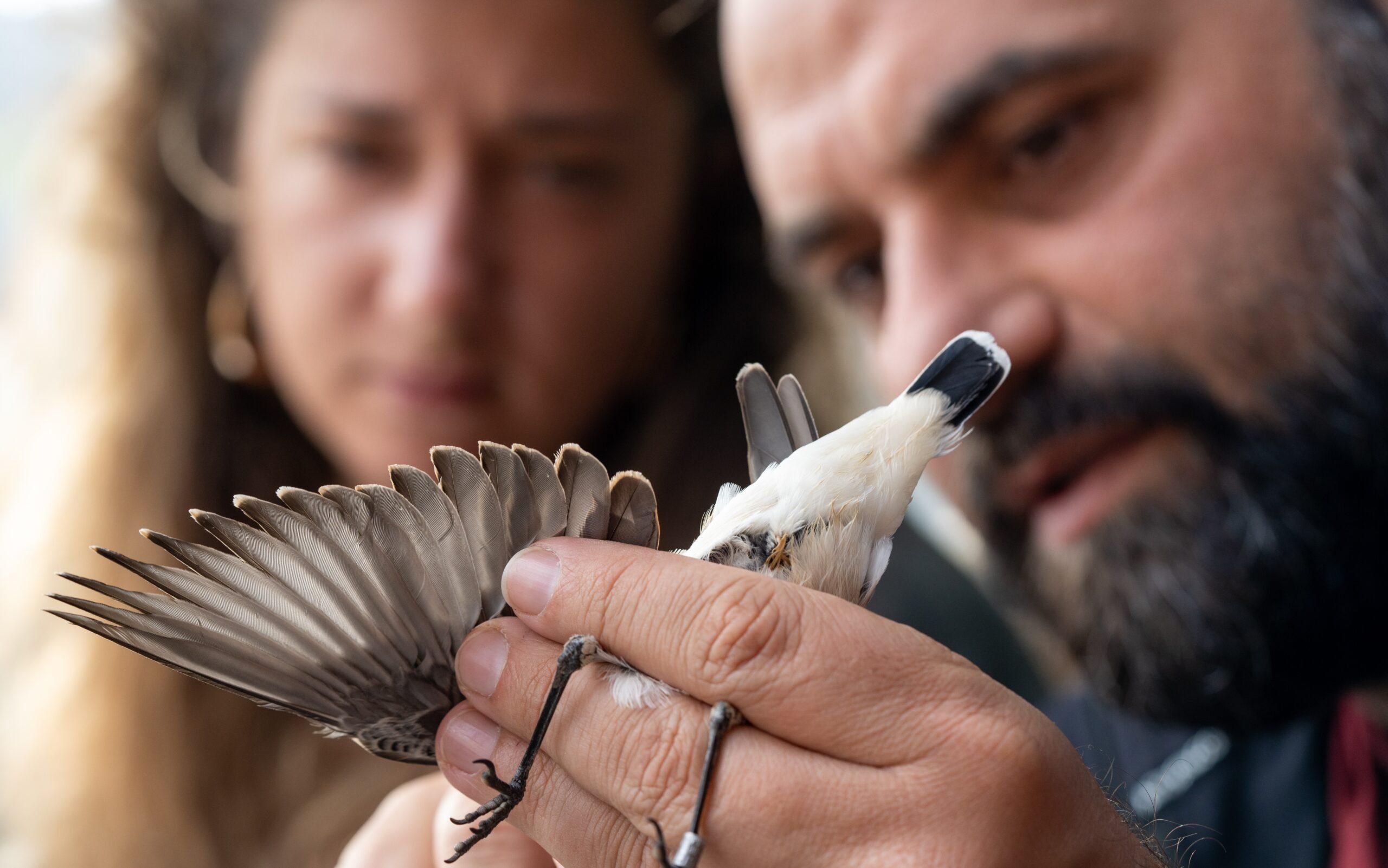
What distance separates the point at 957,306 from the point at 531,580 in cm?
59

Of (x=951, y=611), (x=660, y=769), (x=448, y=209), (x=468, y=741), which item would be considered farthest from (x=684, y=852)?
(x=951, y=611)

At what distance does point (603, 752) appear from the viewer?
1.63 feet

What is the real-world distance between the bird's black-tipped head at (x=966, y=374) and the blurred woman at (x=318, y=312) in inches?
31.1

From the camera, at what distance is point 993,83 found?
909 millimetres

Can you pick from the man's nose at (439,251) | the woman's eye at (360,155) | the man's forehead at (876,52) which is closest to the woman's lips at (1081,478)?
the man's forehead at (876,52)

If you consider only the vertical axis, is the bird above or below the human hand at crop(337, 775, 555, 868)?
above

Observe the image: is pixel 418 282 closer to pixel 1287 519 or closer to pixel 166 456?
pixel 166 456

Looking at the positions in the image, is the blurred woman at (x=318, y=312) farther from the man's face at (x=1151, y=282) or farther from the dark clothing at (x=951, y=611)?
the man's face at (x=1151, y=282)

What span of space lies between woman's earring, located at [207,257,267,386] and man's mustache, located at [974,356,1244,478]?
1.22 m

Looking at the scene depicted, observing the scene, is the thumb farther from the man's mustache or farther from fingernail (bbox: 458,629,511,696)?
the man's mustache

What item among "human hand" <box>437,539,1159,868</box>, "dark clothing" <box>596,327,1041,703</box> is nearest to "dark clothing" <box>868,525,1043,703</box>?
"dark clothing" <box>596,327,1041,703</box>

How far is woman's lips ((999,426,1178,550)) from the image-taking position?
942 millimetres

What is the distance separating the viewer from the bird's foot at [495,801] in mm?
518

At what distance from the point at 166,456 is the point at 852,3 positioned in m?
1.28
